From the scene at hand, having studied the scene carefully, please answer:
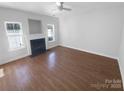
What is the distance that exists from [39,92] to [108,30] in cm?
378

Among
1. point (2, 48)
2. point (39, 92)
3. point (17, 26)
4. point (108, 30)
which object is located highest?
point (17, 26)

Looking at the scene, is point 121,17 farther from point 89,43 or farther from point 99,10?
point 89,43

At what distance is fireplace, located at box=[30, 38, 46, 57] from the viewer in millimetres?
4670

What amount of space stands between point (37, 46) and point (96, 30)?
355cm

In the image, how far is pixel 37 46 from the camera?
16.1ft

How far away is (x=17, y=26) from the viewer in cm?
396

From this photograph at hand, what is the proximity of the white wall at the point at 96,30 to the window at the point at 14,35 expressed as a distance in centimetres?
303

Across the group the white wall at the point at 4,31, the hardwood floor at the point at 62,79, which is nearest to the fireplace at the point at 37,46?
the white wall at the point at 4,31

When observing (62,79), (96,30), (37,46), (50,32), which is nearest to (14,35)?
(37,46)

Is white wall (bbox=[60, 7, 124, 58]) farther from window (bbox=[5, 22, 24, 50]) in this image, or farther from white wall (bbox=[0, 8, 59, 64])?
window (bbox=[5, 22, 24, 50])

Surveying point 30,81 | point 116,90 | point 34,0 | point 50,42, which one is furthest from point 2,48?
point 116,90

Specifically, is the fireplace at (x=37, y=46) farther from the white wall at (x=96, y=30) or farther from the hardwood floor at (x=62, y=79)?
the white wall at (x=96, y=30)

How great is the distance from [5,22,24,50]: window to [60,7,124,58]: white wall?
3.03 meters

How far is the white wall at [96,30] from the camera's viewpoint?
11.5 feet
